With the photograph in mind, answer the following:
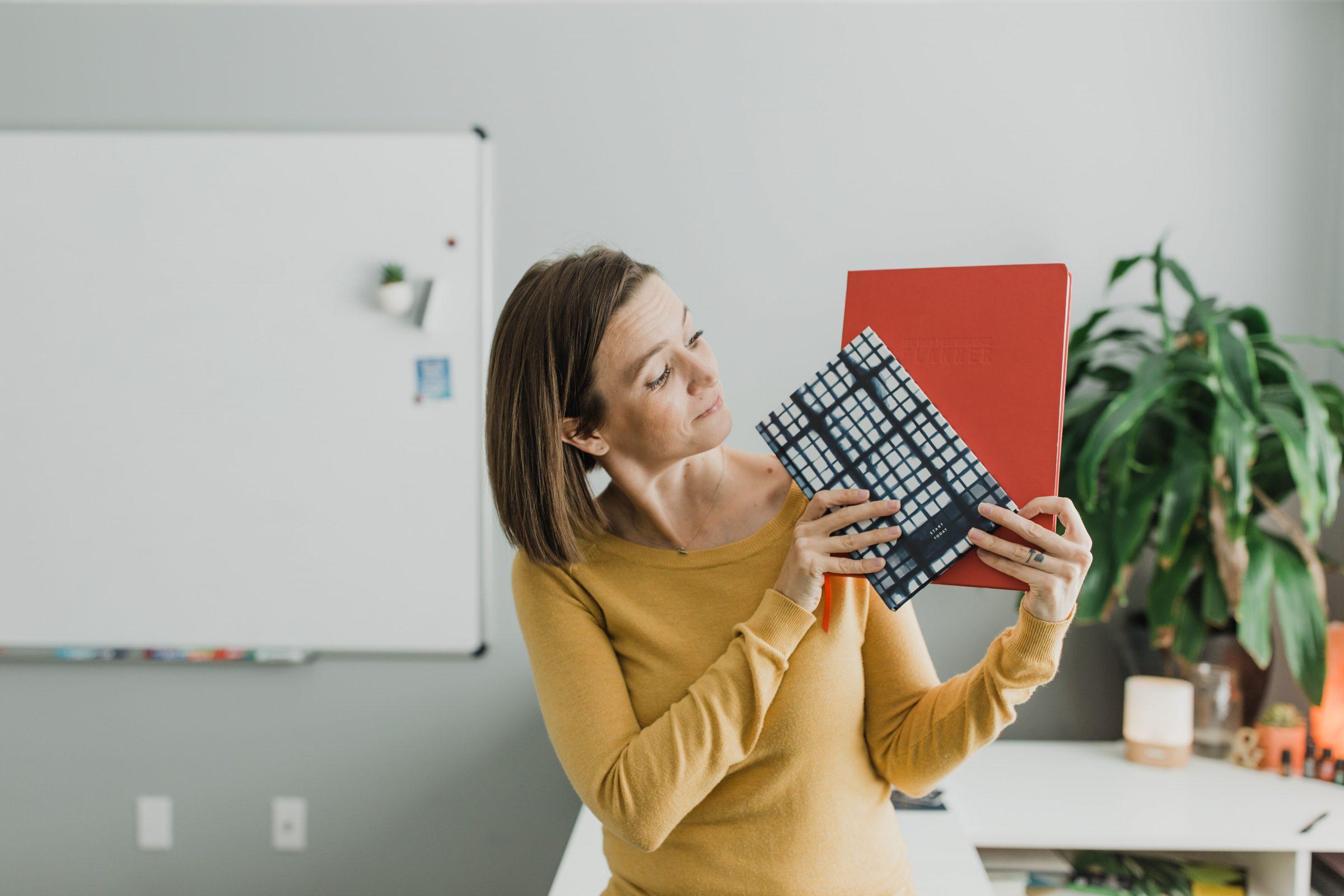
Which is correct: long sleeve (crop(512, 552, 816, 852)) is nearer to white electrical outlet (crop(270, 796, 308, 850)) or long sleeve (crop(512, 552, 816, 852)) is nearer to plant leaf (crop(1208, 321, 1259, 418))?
plant leaf (crop(1208, 321, 1259, 418))

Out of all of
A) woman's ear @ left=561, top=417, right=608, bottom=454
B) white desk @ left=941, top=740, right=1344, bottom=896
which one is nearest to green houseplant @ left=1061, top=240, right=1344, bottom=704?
white desk @ left=941, top=740, right=1344, bottom=896

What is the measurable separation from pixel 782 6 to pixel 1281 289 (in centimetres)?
130

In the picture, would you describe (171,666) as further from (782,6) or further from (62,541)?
(782,6)

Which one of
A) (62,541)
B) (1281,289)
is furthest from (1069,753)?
(62,541)

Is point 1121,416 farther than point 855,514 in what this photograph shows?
Yes

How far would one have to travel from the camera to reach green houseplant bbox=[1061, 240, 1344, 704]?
5.22 ft

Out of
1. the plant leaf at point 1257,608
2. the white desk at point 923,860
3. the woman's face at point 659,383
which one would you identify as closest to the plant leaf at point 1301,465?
the plant leaf at point 1257,608

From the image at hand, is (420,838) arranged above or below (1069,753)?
below

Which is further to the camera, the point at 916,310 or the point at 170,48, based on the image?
the point at 170,48

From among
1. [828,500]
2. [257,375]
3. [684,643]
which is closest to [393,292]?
[257,375]

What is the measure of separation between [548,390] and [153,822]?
1891 mm

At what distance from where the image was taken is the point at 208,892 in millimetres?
2145

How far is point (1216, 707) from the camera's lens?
1.80 meters

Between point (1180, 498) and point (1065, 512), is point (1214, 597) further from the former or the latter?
point (1065, 512)
